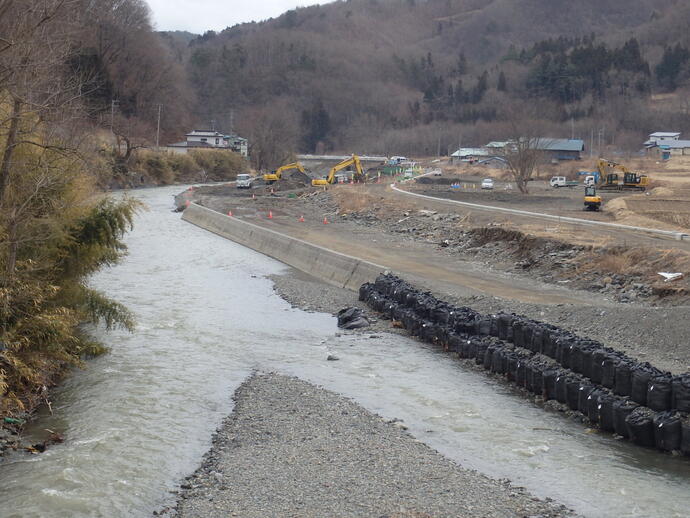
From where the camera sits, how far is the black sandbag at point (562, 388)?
16953mm

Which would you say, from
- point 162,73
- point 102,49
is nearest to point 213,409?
point 102,49

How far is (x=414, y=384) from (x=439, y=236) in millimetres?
25260

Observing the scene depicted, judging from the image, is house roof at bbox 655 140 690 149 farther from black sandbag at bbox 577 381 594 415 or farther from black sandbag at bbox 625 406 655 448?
black sandbag at bbox 625 406 655 448

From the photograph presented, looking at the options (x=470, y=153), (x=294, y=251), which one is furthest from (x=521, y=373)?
(x=470, y=153)

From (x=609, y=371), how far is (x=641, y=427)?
1776 millimetres

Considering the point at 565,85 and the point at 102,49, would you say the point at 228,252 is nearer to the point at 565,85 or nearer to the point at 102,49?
the point at 102,49

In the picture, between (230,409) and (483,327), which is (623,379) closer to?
(483,327)

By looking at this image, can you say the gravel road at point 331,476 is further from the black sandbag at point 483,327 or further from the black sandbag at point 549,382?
the black sandbag at point 483,327

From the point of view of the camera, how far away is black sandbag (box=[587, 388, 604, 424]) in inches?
625

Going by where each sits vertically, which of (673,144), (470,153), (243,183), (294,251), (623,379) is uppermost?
(673,144)

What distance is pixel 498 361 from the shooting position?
1947 cm

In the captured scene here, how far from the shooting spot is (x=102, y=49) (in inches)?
4456

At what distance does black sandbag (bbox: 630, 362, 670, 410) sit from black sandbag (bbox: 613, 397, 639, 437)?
0.15 m

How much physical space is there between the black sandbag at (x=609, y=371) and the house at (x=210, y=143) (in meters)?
106
